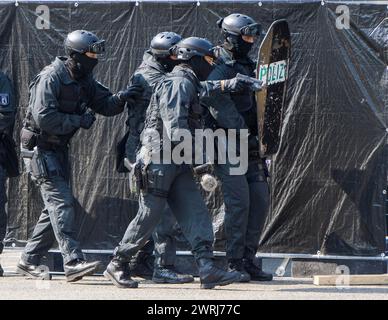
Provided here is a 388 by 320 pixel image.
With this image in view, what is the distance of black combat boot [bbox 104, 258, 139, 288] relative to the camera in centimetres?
844

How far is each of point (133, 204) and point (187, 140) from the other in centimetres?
231

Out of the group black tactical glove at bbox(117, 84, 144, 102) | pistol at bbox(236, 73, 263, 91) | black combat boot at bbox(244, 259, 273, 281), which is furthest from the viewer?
black combat boot at bbox(244, 259, 273, 281)

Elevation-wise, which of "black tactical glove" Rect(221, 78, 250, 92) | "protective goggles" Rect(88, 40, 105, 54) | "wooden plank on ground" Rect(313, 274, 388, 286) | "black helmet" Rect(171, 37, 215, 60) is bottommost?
"wooden plank on ground" Rect(313, 274, 388, 286)

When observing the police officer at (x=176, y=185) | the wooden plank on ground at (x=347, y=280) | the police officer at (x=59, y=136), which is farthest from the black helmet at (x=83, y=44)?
the wooden plank on ground at (x=347, y=280)

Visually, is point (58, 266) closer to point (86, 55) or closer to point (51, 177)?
point (51, 177)

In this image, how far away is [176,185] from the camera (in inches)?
332

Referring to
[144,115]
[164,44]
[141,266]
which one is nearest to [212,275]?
[141,266]

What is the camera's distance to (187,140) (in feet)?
26.7

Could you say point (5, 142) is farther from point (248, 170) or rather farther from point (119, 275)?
point (248, 170)

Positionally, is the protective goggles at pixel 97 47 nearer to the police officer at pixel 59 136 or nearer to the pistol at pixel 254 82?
the police officer at pixel 59 136

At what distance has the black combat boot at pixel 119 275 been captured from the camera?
8.44 meters

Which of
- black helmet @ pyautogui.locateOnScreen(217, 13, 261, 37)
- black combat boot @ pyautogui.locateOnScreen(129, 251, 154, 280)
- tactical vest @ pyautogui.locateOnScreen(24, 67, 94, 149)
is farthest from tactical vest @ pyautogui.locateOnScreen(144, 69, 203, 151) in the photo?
black combat boot @ pyautogui.locateOnScreen(129, 251, 154, 280)

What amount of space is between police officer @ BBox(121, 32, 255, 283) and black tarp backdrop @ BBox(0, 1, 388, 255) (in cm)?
93

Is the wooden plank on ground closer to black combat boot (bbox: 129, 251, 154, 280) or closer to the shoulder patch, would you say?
black combat boot (bbox: 129, 251, 154, 280)
